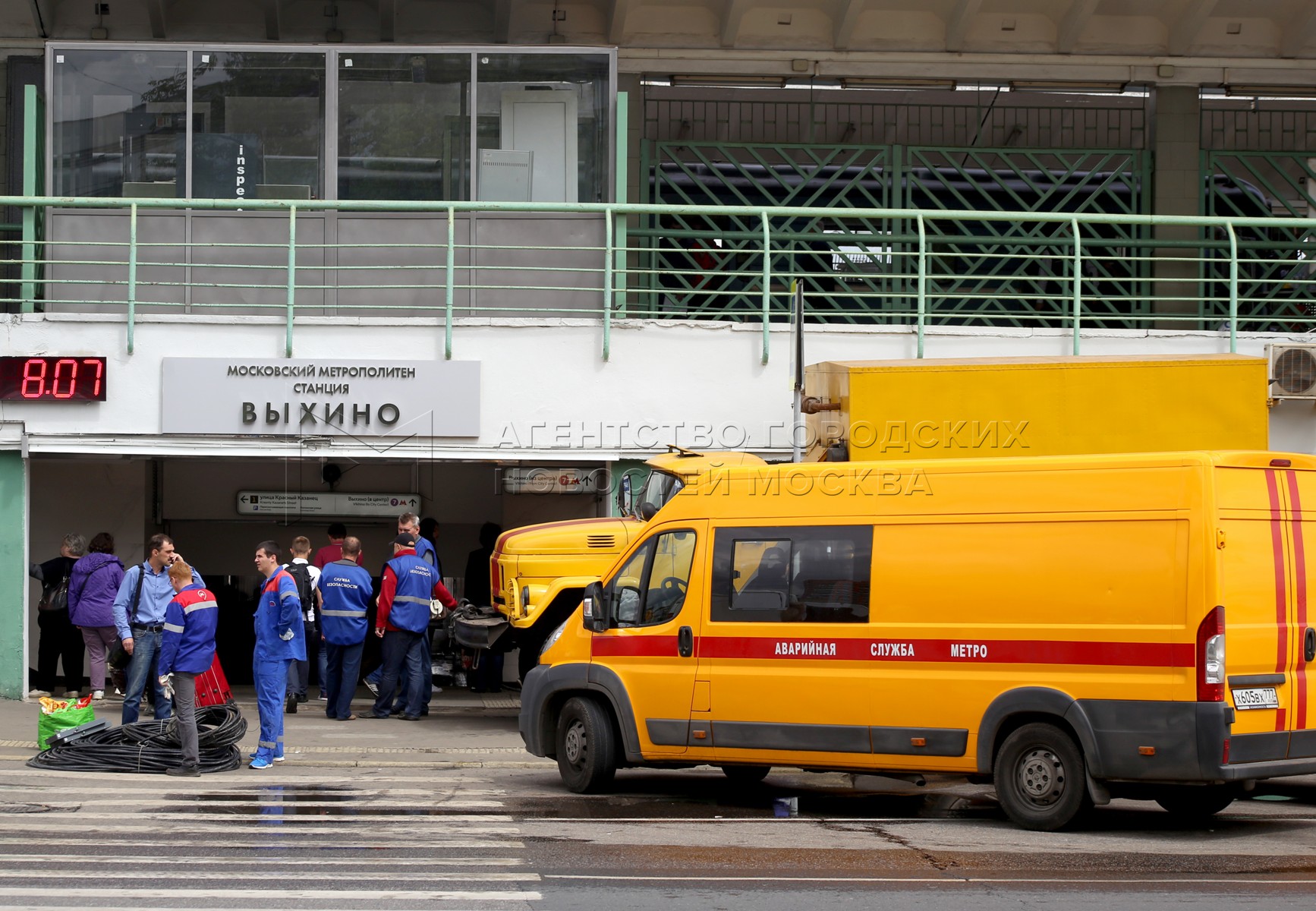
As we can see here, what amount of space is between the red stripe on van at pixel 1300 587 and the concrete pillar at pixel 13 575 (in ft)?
40.5

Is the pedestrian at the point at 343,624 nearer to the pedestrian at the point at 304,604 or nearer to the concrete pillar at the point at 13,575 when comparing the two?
the pedestrian at the point at 304,604

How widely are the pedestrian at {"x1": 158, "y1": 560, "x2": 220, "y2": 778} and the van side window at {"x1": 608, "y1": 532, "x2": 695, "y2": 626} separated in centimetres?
311

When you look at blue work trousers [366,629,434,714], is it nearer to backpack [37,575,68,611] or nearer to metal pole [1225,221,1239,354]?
backpack [37,575,68,611]

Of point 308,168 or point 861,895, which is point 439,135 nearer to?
point 308,168

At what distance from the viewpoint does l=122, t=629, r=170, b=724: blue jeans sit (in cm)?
1402

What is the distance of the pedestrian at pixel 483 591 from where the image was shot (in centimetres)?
1844

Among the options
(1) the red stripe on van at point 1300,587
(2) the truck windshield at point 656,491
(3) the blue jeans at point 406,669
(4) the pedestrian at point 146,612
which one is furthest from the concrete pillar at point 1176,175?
(4) the pedestrian at point 146,612

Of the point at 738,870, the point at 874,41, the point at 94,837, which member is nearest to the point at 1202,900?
the point at 738,870

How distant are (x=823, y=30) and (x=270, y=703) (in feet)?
39.9

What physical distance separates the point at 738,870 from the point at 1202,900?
7.33 ft

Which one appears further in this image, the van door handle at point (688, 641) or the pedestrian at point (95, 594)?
the pedestrian at point (95, 594)

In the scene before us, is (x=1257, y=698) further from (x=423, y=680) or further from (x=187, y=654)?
(x=423, y=680)

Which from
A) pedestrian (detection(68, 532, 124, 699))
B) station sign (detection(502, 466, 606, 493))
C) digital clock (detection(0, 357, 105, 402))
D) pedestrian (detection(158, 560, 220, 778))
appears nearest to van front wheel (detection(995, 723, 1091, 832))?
pedestrian (detection(158, 560, 220, 778))

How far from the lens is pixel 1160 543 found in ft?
28.8
